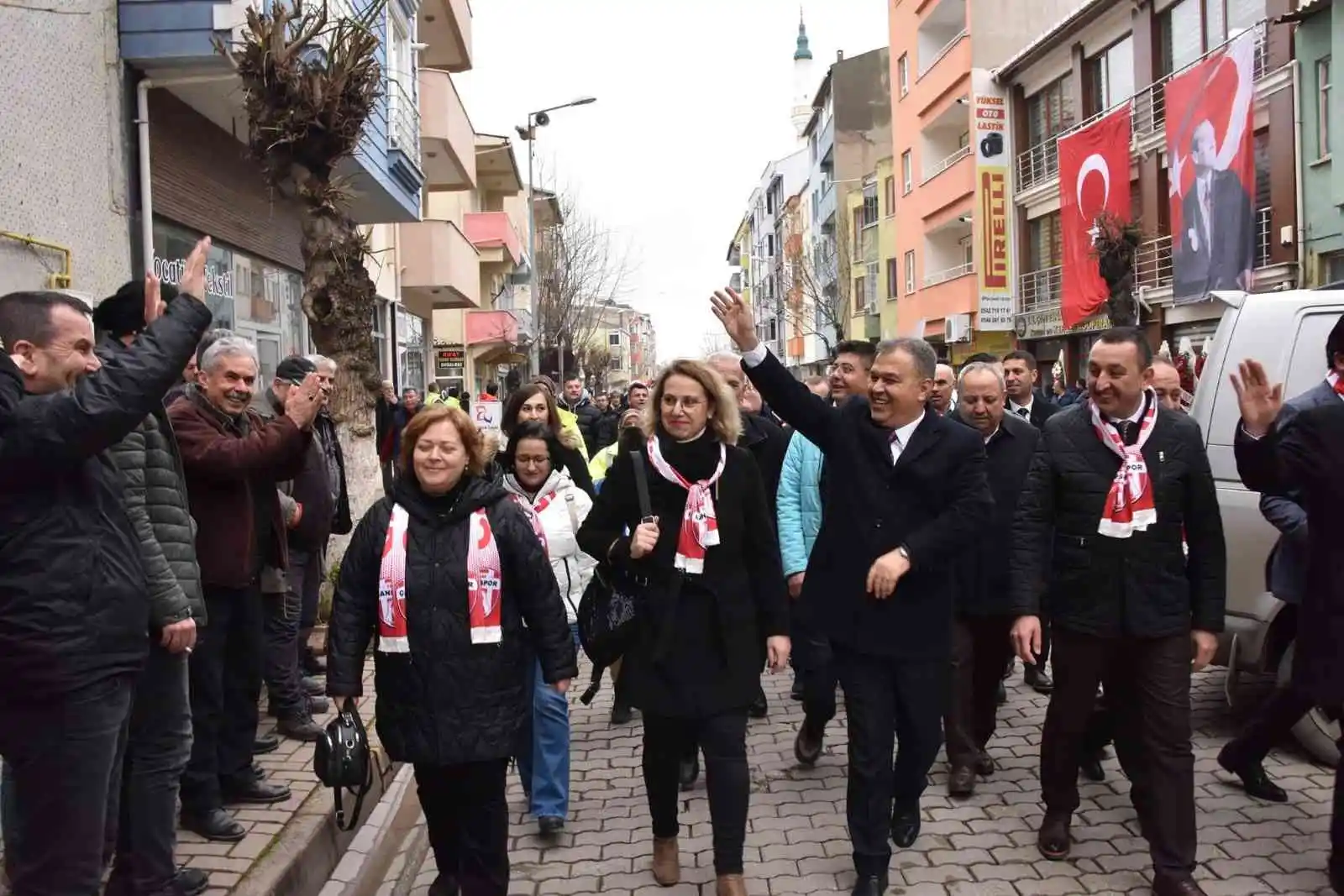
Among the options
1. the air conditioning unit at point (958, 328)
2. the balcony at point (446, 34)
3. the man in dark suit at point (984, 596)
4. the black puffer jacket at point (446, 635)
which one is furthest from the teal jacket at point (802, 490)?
the air conditioning unit at point (958, 328)

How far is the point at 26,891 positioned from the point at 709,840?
9.07ft

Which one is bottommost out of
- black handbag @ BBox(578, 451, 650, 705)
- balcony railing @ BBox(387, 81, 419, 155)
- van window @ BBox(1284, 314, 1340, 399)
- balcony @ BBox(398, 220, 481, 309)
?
black handbag @ BBox(578, 451, 650, 705)

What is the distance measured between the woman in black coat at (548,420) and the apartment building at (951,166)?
25.9 m

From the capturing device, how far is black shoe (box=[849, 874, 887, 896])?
4301 mm

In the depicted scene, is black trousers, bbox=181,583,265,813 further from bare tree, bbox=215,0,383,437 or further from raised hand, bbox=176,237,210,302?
bare tree, bbox=215,0,383,437

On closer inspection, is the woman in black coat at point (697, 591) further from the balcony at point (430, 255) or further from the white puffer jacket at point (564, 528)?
the balcony at point (430, 255)

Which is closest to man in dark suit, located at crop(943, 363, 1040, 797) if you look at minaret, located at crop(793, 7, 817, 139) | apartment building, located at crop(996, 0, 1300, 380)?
apartment building, located at crop(996, 0, 1300, 380)

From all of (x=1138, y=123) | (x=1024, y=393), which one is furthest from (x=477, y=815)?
(x=1138, y=123)

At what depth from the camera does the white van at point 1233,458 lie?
570cm

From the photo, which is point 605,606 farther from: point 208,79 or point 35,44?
point 208,79

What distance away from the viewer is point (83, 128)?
9.09 meters

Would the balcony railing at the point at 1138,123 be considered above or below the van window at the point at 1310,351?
above

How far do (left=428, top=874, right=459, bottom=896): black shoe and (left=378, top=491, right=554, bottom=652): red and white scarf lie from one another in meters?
0.94

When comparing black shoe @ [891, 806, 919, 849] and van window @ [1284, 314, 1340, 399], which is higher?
van window @ [1284, 314, 1340, 399]
